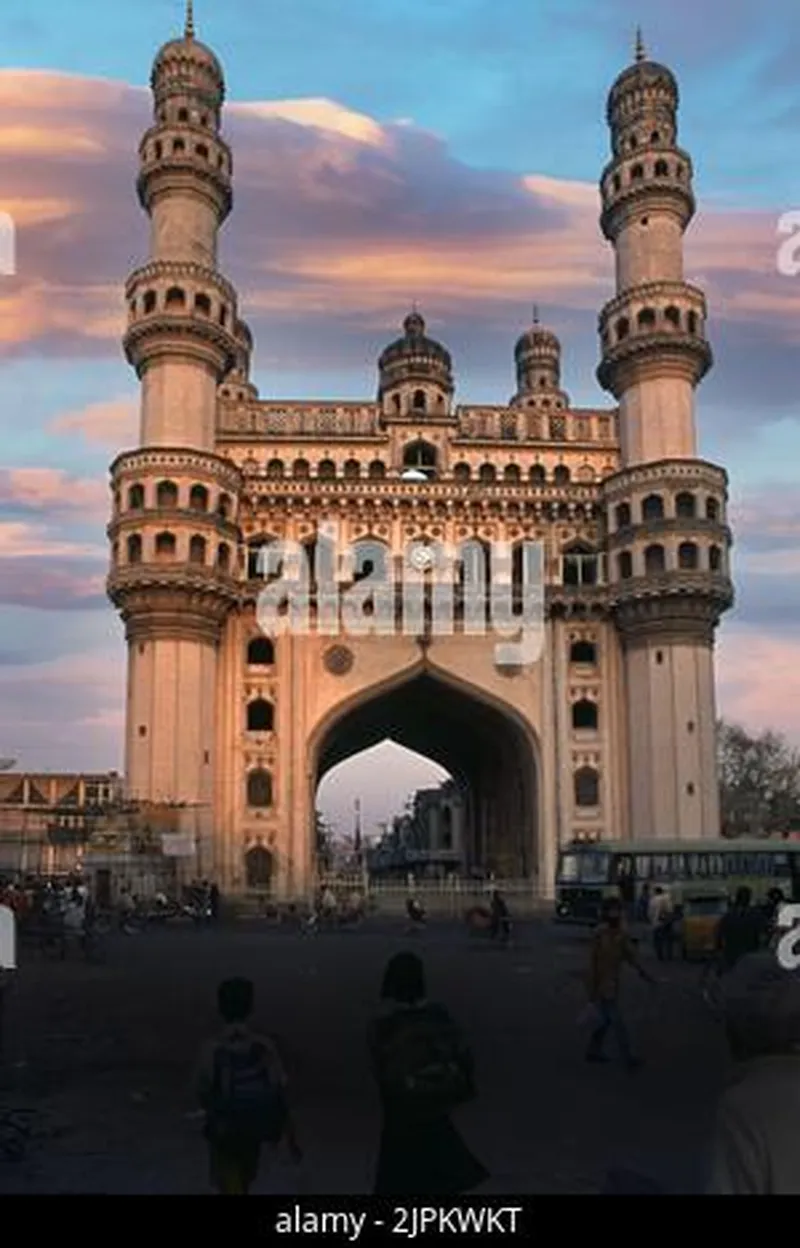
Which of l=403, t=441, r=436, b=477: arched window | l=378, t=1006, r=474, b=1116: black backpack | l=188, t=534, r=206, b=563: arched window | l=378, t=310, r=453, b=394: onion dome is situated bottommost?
l=378, t=1006, r=474, b=1116: black backpack

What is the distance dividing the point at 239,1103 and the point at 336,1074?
6212 mm

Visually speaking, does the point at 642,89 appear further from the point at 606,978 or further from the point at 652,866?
the point at 606,978

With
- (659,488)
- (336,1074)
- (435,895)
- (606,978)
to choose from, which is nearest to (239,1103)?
(336,1074)

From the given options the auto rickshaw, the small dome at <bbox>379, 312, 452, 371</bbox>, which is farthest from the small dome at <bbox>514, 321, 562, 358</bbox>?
the auto rickshaw

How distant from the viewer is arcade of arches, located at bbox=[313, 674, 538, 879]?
45156mm

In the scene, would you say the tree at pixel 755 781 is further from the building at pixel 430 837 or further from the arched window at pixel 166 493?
the arched window at pixel 166 493

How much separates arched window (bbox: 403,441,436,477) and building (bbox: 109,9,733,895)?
70mm

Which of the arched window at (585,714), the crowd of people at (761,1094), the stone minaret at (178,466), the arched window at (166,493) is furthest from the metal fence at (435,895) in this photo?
the crowd of people at (761,1094)

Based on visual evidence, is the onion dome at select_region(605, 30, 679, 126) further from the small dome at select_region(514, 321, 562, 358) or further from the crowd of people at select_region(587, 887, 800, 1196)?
the crowd of people at select_region(587, 887, 800, 1196)

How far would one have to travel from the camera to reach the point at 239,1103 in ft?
18.1

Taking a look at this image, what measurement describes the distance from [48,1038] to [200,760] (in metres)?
26.9

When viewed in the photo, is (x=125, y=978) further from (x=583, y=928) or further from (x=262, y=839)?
(x=262, y=839)

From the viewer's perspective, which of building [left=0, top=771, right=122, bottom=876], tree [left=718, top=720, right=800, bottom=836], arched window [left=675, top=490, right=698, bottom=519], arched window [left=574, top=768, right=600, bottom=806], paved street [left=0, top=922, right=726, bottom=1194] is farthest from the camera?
tree [left=718, top=720, right=800, bottom=836]

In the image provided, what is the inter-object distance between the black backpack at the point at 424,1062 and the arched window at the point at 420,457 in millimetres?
41227
